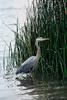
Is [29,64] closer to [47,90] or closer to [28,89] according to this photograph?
[28,89]

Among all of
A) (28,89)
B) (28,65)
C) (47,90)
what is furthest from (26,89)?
(28,65)

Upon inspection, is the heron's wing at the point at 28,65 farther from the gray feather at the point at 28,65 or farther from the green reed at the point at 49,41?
the green reed at the point at 49,41

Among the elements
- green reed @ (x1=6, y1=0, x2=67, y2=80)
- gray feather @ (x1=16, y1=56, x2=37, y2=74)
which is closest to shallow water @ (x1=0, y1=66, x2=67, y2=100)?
gray feather @ (x1=16, y1=56, x2=37, y2=74)

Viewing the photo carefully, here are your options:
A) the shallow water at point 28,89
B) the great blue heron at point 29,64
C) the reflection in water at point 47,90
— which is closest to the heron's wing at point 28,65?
the great blue heron at point 29,64

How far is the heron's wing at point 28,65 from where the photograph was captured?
8682mm

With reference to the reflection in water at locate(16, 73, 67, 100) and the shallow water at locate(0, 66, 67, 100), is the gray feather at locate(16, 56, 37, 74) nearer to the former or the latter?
the shallow water at locate(0, 66, 67, 100)

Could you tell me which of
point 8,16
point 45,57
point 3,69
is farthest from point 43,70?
point 8,16

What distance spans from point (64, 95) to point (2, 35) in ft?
23.4

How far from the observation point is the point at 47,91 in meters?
7.40

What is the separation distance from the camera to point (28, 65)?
29.1 ft

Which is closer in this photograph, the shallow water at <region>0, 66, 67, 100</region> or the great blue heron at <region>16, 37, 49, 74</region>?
the shallow water at <region>0, 66, 67, 100</region>

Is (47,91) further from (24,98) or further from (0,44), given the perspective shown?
(0,44)

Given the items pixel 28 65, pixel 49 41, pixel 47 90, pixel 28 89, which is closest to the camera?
pixel 47 90

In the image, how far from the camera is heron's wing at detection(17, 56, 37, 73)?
8682 millimetres
